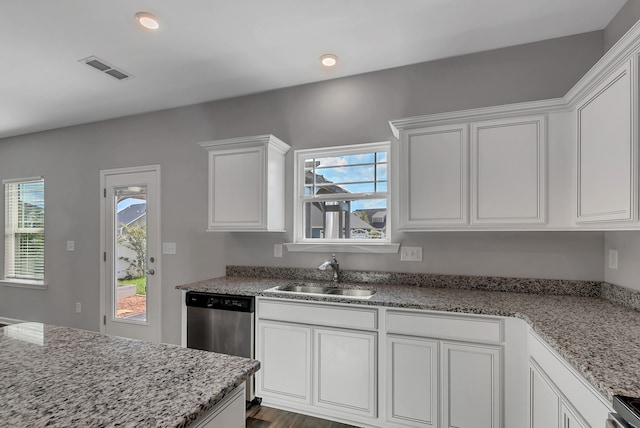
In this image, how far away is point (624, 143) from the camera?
1.53 meters

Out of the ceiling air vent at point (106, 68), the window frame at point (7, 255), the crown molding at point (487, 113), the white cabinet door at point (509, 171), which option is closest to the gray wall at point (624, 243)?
the white cabinet door at point (509, 171)

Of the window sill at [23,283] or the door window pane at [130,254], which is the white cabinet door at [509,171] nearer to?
the door window pane at [130,254]

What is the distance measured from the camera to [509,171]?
2145 millimetres

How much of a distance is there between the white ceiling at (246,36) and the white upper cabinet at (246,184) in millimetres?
634

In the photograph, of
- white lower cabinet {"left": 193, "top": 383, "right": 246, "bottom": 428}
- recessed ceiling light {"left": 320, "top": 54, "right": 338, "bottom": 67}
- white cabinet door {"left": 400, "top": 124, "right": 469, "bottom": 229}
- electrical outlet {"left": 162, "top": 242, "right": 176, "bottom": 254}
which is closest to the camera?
white lower cabinet {"left": 193, "top": 383, "right": 246, "bottom": 428}

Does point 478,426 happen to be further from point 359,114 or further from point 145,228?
point 145,228

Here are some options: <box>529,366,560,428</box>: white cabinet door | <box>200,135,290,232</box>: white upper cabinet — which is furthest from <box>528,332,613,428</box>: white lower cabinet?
<box>200,135,290,232</box>: white upper cabinet

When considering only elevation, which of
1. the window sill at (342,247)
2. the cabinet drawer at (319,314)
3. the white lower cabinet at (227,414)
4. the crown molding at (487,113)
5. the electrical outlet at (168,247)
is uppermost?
the crown molding at (487,113)

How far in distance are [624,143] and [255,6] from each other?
6.87 ft

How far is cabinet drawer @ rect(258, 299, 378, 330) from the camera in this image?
7.03 feet

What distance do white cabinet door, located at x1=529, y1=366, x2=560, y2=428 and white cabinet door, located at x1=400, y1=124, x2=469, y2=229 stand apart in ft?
3.27

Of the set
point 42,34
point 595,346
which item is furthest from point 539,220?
point 42,34

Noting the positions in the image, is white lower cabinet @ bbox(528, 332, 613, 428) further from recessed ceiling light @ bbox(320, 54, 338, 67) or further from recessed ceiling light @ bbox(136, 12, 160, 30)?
recessed ceiling light @ bbox(136, 12, 160, 30)

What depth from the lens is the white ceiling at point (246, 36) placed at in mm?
2021
